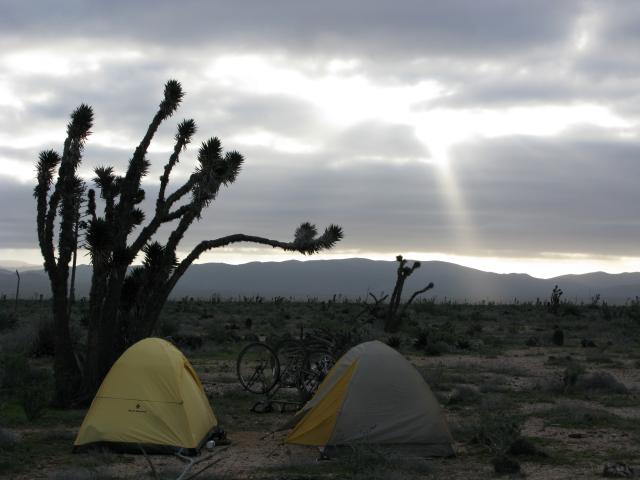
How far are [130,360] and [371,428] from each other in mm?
3464

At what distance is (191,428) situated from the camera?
1047cm

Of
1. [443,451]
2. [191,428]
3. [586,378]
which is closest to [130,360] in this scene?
[191,428]

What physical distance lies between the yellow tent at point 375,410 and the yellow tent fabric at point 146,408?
1.48 metres

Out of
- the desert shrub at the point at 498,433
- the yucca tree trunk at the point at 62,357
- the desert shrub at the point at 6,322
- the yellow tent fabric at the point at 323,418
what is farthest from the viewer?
the desert shrub at the point at 6,322

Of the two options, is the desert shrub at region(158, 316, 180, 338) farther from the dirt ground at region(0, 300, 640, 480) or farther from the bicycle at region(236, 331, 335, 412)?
the bicycle at region(236, 331, 335, 412)

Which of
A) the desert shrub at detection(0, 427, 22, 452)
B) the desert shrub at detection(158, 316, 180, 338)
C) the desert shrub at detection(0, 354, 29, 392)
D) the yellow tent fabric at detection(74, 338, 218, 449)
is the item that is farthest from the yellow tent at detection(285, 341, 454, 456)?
the desert shrub at detection(158, 316, 180, 338)

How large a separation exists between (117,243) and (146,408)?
4262mm

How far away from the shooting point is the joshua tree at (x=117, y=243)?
13867mm

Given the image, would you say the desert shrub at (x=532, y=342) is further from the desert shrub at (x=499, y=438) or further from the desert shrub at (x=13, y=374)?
the desert shrub at (x=13, y=374)

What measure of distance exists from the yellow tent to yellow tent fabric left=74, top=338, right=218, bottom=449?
4.87 feet

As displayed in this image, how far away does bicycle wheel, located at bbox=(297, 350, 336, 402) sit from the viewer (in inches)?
547

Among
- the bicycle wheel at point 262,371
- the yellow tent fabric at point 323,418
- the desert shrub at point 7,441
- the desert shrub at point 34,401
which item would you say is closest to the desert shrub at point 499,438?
the yellow tent fabric at point 323,418

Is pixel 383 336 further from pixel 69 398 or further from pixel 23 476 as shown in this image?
pixel 23 476

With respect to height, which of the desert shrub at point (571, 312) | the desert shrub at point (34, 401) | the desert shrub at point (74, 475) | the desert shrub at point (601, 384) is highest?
the desert shrub at point (571, 312)
